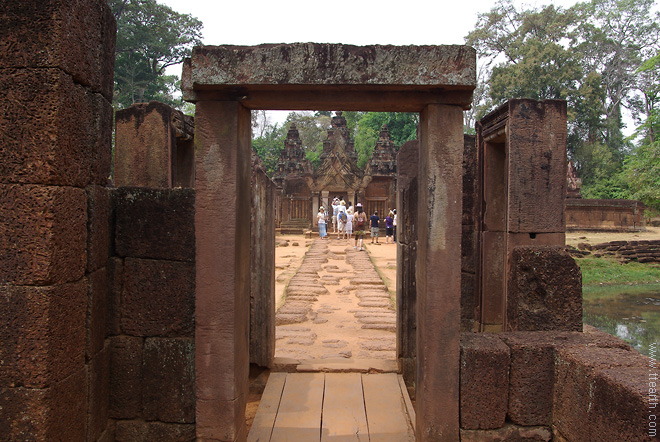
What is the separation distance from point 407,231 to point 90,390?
3019 mm

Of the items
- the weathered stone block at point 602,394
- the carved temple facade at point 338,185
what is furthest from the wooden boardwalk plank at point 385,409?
the carved temple facade at point 338,185

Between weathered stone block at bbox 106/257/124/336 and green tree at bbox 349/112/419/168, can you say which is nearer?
weathered stone block at bbox 106/257/124/336

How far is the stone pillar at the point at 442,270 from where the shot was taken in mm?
2885

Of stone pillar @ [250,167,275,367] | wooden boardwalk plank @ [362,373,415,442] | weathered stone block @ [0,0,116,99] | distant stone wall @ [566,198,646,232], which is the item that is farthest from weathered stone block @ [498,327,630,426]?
distant stone wall @ [566,198,646,232]

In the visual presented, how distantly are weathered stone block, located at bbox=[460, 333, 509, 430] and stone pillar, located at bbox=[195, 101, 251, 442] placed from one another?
1.48 meters

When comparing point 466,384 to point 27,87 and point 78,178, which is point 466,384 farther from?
point 27,87

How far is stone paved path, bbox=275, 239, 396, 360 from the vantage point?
227 inches

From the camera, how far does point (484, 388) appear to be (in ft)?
9.61

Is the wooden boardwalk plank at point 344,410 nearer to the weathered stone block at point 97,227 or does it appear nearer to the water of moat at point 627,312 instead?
the weathered stone block at point 97,227

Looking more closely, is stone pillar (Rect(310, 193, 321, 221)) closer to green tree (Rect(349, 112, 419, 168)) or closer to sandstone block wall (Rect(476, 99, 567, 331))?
green tree (Rect(349, 112, 419, 168))

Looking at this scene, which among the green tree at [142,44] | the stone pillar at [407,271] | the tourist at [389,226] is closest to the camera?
the stone pillar at [407,271]

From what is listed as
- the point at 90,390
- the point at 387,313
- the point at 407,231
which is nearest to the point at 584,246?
the point at 387,313

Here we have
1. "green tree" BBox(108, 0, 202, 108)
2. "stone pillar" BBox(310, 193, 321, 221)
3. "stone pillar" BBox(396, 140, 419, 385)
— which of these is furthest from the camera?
"green tree" BBox(108, 0, 202, 108)

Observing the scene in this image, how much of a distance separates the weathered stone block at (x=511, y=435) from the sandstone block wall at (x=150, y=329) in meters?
1.80
